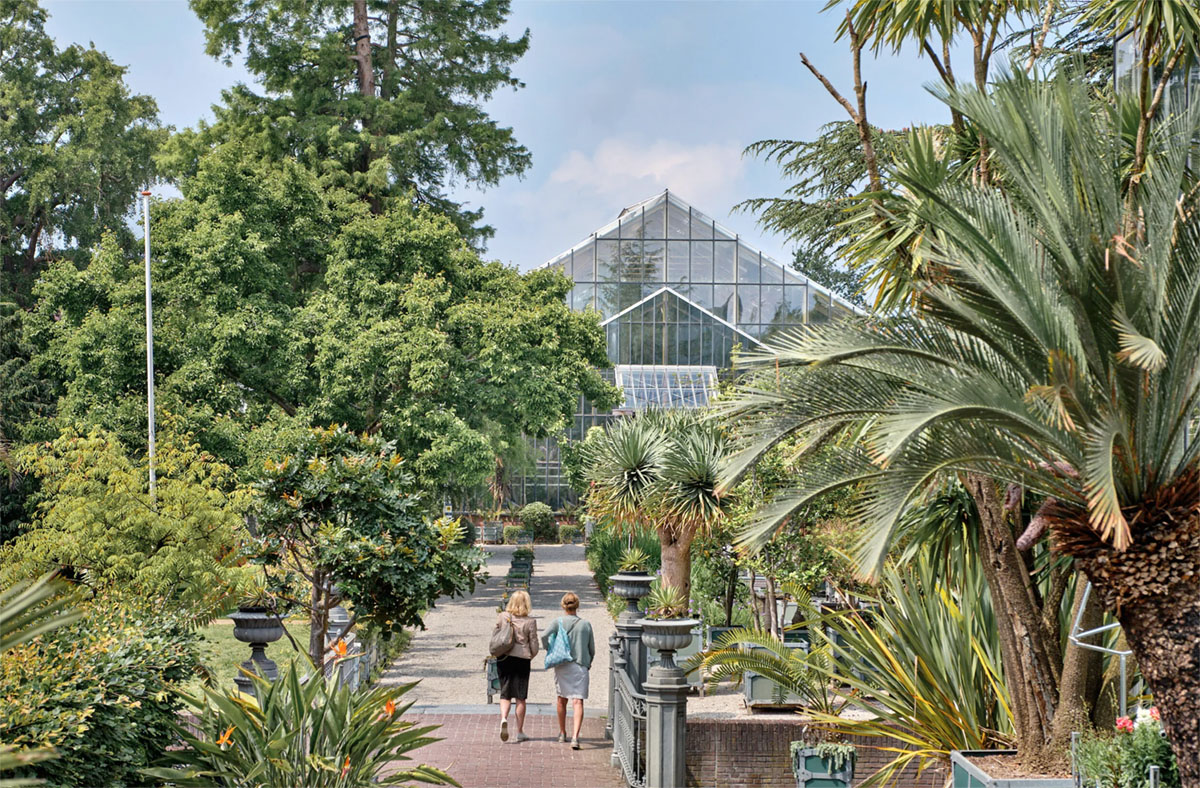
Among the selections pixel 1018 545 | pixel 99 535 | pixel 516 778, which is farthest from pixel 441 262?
pixel 1018 545

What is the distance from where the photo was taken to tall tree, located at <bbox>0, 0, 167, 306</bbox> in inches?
1128

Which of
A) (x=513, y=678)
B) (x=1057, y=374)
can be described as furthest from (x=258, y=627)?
(x=1057, y=374)

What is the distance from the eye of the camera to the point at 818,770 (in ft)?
28.8

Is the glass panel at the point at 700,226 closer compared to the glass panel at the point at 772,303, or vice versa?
the glass panel at the point at 772,303

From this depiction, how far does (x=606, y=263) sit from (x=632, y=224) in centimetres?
153

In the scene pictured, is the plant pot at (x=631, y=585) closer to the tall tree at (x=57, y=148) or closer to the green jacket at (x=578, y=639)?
the green jacket at (x=578, y=639)

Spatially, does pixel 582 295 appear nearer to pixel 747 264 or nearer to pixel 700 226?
pixel 700 226

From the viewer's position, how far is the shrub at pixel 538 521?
41375 millimetres

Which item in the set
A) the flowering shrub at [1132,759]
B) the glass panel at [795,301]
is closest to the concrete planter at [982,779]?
the flowering shrub at [1132,759]

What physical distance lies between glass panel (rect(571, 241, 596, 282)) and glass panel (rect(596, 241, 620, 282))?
0.17 m

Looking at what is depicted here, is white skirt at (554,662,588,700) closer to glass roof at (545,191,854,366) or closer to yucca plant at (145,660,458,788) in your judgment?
yucca plant at (145,660,458,788)

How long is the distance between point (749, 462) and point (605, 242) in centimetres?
3200

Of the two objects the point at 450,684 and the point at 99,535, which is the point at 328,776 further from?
the point at 450,684

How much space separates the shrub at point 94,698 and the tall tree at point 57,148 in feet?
82.4
